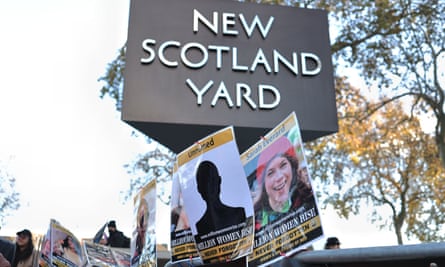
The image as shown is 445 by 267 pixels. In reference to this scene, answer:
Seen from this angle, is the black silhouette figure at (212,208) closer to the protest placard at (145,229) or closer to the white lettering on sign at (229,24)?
the protest placard at (145,229)

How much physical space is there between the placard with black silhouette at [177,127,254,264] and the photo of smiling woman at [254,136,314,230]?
11 cm

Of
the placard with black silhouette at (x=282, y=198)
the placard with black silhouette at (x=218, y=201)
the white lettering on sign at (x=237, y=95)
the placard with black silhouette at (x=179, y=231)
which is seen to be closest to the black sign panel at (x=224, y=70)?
the white lettering on sign at (x=237, y=95)

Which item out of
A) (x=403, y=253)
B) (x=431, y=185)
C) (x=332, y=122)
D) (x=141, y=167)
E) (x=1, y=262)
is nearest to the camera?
(x=403, y=253)

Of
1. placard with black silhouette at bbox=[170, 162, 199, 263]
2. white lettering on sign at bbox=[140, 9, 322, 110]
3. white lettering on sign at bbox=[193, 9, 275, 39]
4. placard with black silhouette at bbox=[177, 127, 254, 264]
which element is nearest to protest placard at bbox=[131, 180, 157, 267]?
placard with black silhouette at bbox=[170, 162, 199, 263]

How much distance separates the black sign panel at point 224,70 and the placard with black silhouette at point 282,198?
2113 mm

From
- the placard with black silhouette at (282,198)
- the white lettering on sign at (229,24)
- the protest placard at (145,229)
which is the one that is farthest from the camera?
the white lettering on sign at (229,24)

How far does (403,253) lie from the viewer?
1386 mm

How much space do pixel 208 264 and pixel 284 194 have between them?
585 mm

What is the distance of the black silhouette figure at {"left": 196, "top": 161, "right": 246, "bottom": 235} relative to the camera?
2264 millimetres

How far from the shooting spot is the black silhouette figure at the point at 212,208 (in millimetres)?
2264

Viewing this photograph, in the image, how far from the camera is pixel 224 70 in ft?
15.4

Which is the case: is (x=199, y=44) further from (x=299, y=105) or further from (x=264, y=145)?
A: (x=264, y=145)

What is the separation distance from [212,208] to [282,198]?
0.42m

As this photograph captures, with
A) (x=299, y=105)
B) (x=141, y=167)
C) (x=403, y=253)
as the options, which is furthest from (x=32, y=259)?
(x=141, y=167)
